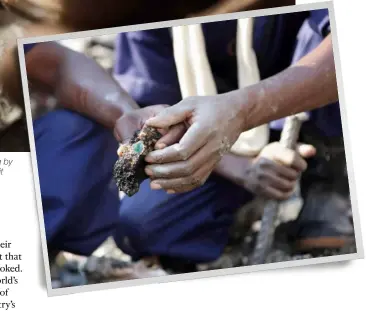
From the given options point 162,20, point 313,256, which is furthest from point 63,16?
point 313,256

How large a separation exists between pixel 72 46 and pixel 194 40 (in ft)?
0.65

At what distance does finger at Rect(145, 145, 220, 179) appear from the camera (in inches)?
39.9

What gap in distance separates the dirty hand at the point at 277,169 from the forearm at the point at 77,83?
0.23m

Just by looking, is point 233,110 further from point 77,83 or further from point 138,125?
point 77,83

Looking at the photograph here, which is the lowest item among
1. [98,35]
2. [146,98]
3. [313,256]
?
[313,256]

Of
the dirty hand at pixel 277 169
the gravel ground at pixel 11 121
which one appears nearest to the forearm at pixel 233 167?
the dirty hand at pixel 277 169

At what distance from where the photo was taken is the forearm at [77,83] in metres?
1.03

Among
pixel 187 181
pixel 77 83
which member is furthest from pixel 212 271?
pixel 77 83

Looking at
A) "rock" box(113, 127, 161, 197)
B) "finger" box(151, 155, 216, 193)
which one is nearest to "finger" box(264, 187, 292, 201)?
"finger" box(151, 155, 216, 193)

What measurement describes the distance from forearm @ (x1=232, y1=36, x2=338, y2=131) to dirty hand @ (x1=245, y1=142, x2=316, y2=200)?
55 mm

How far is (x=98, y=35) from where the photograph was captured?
1028 millimetres

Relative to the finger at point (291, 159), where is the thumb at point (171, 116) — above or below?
above

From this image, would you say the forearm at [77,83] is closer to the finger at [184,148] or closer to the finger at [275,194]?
the finger at [184,148]

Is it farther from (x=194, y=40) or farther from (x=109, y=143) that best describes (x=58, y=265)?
(x=194, y=40)
